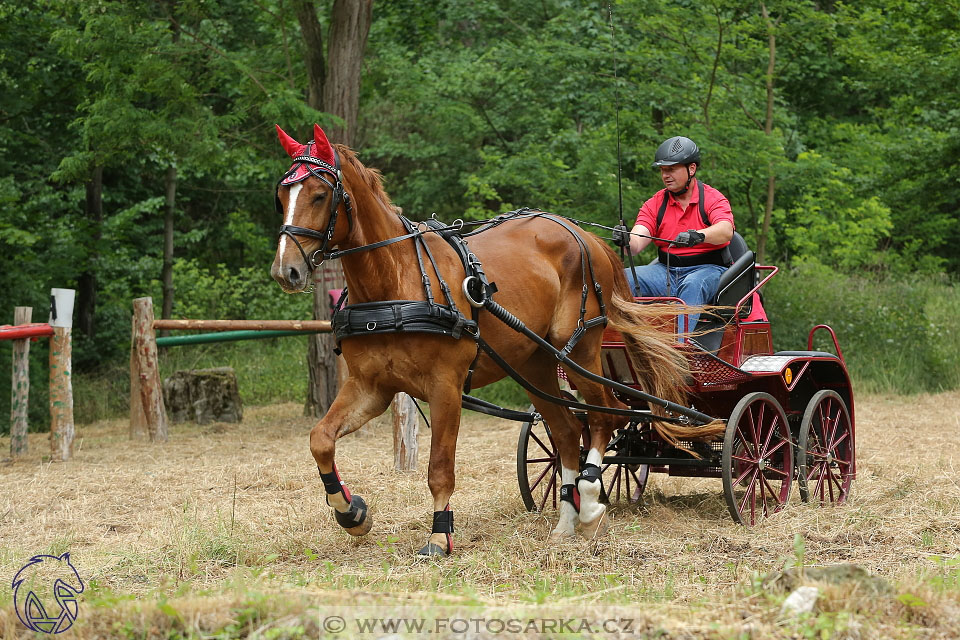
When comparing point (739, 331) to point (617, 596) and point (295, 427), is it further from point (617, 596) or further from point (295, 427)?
point (295, 427)

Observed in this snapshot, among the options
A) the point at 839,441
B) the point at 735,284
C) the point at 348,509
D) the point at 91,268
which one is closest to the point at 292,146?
the point at 348,509

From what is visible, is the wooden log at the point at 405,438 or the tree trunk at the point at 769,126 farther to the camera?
the tree trunk at the point at 769,126

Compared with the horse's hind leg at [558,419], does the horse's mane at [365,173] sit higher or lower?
higher

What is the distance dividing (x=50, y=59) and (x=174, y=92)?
15.5ft

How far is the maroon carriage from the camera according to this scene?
5.76 m

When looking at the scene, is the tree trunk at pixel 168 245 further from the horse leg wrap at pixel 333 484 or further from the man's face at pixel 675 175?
the horse leg wrap at pixel 333 484

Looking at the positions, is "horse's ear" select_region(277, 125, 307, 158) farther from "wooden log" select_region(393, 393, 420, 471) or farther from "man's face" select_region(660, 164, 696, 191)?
"wooden log" select_region(393, 393, 420, 471)

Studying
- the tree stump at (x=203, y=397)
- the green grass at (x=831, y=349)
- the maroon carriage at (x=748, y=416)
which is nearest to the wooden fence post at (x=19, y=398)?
the tree stump at (x=203, y=397)

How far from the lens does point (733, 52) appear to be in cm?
1171

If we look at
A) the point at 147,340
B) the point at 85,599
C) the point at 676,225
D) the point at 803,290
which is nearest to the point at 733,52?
the point at 803,290

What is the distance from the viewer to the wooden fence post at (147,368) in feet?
31.4

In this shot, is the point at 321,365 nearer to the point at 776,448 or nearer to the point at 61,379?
the point at 61,379

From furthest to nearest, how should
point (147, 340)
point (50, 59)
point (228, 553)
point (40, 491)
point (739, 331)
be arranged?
point (50, 59)
point (147, 340)
point (40, 491)
point (739, 331)
point (228, 553)

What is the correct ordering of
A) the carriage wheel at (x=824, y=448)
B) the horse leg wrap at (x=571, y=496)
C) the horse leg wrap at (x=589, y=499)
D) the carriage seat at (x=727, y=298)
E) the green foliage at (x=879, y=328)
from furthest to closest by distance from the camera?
the green foliage at (x=879, y=328), the carriage wheel at (x=824, y=448), the carriage seat at (x=727, y=298), the horse leg wrap at (x=571, y=496), the horse leg wrap at (x=589, y=499)
